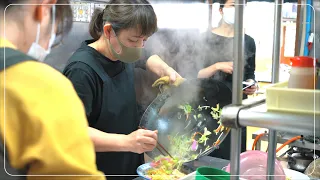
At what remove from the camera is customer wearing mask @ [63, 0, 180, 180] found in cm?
111

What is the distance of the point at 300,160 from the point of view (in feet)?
4.95

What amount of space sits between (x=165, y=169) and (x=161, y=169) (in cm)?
1

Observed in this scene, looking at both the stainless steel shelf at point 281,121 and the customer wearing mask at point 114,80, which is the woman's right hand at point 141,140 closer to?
the customer wearing mask at point 114,80

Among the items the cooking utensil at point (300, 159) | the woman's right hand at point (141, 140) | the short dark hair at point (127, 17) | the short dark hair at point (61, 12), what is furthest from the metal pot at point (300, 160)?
the short dark hair at point (61, 12)

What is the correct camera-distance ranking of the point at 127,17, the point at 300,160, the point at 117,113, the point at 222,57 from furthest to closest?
the point at 222,57
the point at 300,160
the point at 117,113
the point at 127,17

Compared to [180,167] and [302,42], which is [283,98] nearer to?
[180,167]

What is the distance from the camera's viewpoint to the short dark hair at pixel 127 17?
1.14m

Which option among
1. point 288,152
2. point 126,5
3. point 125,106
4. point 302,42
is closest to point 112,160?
point 125,106

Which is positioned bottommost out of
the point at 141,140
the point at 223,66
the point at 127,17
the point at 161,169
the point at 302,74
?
the point at 161,169

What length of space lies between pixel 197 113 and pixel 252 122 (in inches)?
28.9

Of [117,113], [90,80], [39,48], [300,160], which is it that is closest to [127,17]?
[90,80]

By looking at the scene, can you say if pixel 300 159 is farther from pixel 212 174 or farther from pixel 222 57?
pixel 212 174

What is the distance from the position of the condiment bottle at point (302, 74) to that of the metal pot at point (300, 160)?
96 centimetres

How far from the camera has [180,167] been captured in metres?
1.22
